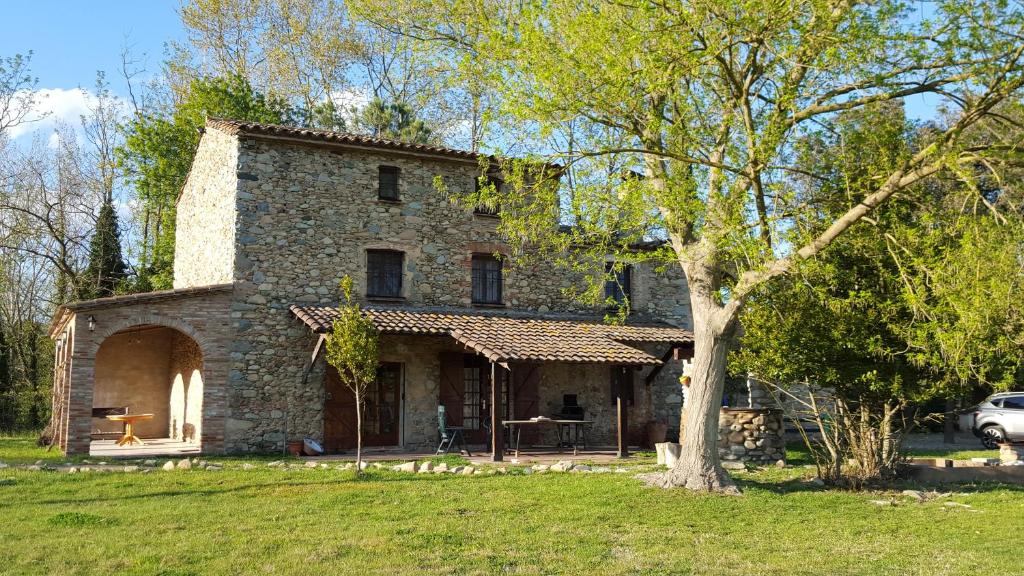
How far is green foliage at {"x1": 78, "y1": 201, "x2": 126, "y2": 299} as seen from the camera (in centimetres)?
2508

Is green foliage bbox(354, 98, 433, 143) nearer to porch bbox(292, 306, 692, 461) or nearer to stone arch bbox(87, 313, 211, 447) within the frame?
stone arch bbox(87, 313, 211, 447)

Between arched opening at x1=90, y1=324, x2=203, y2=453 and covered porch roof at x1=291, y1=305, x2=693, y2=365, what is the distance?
14.7ft

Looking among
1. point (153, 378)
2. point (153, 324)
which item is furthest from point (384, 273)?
point (153, 378)

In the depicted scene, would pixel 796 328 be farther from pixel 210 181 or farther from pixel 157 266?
pixel 157 266

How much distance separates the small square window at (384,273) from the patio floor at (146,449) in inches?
180

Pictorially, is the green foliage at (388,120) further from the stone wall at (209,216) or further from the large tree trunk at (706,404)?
the large tree trunk at (706,404)

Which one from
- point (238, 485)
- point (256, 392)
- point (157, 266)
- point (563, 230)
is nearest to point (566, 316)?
point (563, 230)

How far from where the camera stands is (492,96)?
37.8ft

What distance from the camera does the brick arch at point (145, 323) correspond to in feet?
46.2

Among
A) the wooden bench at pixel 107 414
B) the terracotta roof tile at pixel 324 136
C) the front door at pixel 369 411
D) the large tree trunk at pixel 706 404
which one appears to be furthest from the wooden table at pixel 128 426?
the large tree trunk at pixel 706 404

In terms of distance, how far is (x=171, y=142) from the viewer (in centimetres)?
2420

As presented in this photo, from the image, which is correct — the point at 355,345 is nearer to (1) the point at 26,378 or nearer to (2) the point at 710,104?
(2) the point at 710,104

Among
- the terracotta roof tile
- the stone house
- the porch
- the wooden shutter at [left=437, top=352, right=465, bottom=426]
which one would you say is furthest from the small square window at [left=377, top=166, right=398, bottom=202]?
the wooden shutter at [left=437, top=352, right=465, bottom=426]

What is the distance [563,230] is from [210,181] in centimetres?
813
